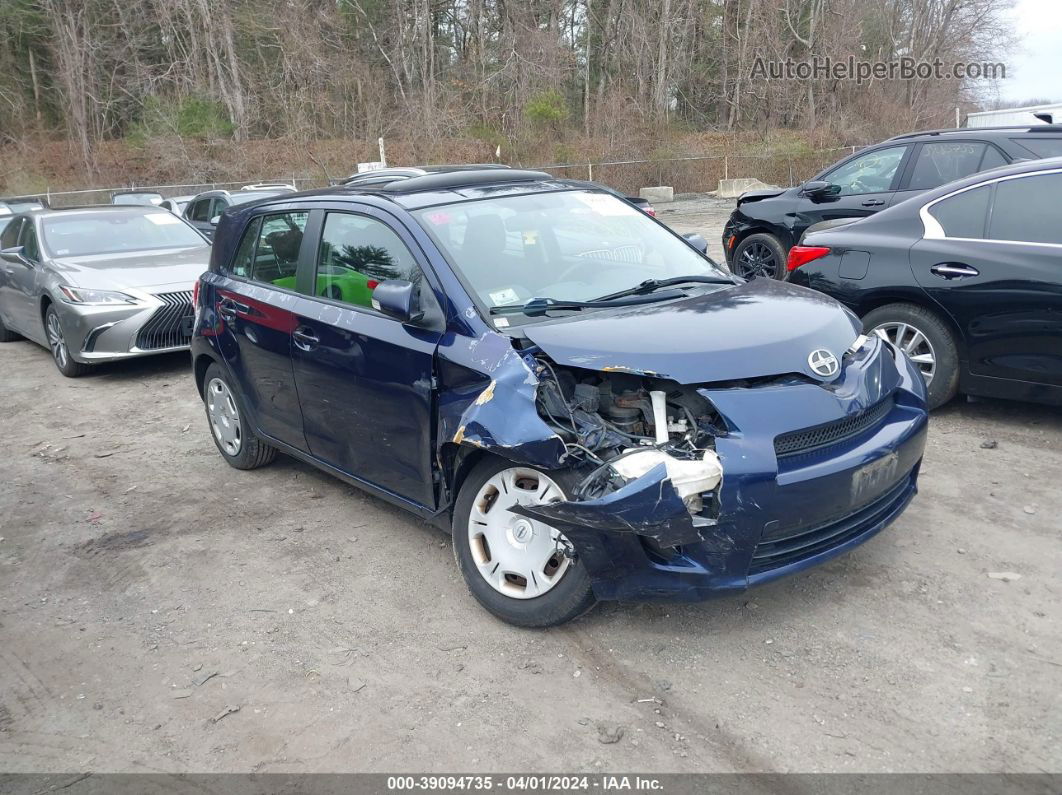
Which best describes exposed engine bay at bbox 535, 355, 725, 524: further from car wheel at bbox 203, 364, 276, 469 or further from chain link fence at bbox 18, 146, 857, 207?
chain link fence at bbox 18, 146, 857, 207

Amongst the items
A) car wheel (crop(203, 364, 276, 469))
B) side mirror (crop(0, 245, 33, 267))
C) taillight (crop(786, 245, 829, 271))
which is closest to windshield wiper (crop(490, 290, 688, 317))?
car wheel (crop(203, 364, 276, 469))

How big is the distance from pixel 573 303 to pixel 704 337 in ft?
2.45

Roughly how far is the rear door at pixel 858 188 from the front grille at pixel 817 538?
19.9ft

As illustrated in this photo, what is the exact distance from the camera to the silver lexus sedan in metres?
8.67

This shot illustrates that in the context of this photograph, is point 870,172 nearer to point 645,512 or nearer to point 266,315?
point 266,315

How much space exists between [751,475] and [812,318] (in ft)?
3.59

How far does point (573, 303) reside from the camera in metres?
4.12

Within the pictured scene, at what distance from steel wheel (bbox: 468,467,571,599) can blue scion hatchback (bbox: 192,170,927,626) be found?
1 cm

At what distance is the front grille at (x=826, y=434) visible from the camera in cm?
335

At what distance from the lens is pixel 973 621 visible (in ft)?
11.9

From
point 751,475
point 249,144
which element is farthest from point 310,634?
point 249,144

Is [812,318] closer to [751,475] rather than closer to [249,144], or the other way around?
[751,475]

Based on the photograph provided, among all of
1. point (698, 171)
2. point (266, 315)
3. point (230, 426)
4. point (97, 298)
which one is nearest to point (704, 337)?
point (266, 315)

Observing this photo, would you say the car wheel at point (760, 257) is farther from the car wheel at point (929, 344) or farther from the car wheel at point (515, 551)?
the car wheel at point (515, 551)
